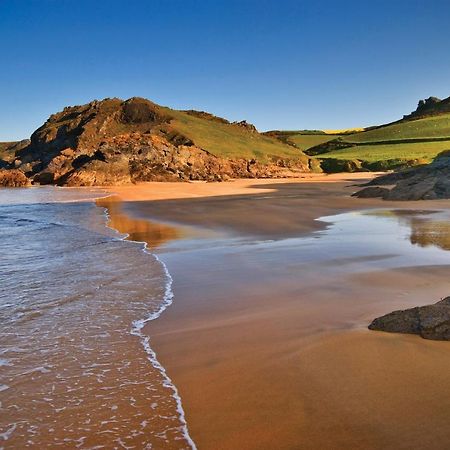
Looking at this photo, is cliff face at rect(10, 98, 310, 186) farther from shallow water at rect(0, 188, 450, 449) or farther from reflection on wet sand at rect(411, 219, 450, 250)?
reflection on wet sand at rect(411, 219, 450, 250)

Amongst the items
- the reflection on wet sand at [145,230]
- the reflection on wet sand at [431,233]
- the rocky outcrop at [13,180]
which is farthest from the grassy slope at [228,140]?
the reflection on wet sand at [431,233]

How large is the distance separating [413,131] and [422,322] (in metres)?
92.2

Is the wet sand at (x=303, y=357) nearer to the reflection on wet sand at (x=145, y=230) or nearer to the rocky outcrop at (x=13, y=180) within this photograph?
the reflection on wet sand at (x=145, y=230)

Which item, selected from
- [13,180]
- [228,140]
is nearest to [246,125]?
[228,140]

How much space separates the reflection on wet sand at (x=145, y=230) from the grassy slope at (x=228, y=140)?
115ft

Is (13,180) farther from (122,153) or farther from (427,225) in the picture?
(427,225)

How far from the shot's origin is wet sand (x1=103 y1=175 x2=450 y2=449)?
106 inches

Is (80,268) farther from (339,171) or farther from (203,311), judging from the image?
(339,171)

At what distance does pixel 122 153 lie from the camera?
40.3m

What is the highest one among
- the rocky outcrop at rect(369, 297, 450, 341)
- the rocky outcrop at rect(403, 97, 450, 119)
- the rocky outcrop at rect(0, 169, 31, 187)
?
the rocky outcrop at rect(403, 97, 450, 119)

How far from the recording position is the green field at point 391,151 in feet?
201

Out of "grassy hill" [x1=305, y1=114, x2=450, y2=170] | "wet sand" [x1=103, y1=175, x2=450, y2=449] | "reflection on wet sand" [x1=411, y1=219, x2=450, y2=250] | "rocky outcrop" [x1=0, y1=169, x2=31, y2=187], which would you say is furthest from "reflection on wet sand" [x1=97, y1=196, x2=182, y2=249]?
"grassy hill" [x1=305, y1=114, x2=450, y2=170]

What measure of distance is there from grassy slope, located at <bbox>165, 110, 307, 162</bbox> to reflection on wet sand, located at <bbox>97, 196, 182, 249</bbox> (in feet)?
115

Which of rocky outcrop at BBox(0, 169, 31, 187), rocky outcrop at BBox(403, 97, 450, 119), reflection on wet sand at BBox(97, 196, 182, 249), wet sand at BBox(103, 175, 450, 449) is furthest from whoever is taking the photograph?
rocky outcrop at BBox(403, 97, 450, 119)
